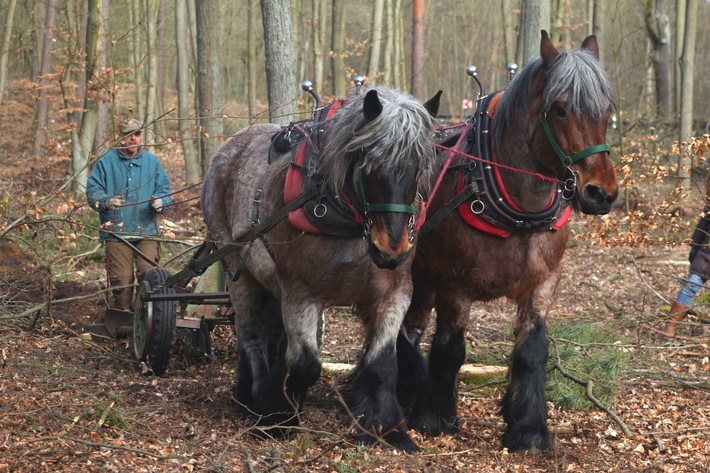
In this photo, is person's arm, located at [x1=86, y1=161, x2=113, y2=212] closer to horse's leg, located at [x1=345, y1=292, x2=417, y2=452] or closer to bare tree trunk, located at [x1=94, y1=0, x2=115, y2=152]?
bare tree trunk, located at [x1=94, y1=0, x2=115, y2=152]

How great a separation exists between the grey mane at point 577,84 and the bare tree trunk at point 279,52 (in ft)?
11.0

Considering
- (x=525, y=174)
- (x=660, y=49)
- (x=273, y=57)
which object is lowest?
(x=525, y=174)

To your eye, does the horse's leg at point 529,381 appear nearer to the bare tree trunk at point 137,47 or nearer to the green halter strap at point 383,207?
the green halter strap at point 383,207

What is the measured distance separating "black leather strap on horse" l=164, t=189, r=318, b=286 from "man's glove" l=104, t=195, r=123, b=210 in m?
0.71

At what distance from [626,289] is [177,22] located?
11641mm

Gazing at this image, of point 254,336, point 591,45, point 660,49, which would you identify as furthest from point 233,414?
point 660,49

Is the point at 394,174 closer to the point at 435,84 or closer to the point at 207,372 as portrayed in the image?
the point at 207,372

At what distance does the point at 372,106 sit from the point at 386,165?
1.07 ft

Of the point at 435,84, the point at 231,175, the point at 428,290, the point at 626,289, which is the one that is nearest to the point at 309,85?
the point at 231,175

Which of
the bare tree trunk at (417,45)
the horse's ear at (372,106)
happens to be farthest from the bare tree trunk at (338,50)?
the horse's ear at (372,106)

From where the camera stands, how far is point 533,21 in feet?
30.1

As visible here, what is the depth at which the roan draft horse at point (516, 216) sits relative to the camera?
15.3 feet

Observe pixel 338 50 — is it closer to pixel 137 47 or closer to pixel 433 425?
pixel 137 47

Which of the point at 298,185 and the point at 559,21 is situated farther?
the point at 559,21
